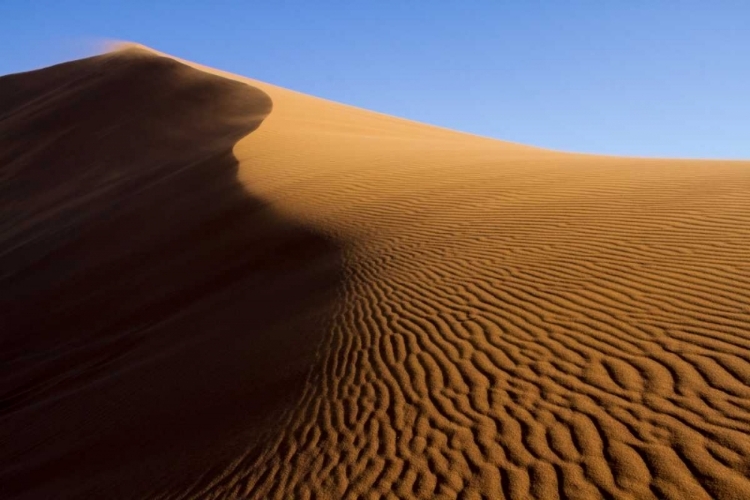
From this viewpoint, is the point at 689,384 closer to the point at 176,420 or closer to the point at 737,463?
the point at 737,463

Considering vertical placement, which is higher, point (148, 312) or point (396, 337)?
point (396, 337)

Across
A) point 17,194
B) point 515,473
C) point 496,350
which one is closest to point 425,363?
point 496,350

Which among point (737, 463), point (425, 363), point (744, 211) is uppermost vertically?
point (744, 211)

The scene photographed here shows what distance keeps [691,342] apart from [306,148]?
1516cm

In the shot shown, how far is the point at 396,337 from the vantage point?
723cm

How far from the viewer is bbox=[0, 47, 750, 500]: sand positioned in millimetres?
4898

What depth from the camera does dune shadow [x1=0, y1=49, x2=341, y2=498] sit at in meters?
7.09

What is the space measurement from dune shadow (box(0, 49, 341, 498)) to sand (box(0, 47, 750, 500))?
0.14 ft

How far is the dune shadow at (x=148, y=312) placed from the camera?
709 centimetres

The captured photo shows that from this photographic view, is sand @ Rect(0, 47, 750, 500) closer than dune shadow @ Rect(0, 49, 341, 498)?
Yes

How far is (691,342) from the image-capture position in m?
5.56

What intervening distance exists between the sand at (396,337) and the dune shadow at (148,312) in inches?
1.7

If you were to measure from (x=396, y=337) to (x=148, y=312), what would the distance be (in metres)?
6.28

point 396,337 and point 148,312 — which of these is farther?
point 148,312
